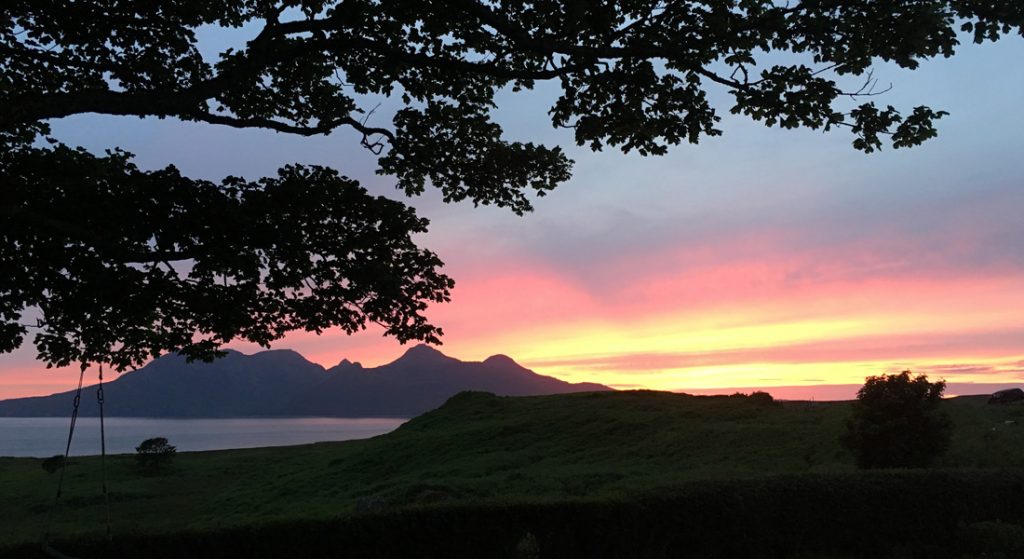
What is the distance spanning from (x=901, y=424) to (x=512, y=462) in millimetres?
21970

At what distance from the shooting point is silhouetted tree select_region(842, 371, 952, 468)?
2473 centimetres

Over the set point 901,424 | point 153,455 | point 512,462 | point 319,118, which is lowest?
point 153,455

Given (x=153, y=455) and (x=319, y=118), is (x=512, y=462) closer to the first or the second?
(x=319, y=118)

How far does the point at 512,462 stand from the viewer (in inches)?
1566

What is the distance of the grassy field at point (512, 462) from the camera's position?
28.4m

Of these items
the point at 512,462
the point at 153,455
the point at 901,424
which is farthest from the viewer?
the point at 153,455

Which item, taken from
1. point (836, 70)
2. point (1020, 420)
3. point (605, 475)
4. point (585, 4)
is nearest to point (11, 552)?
point (585, 4)

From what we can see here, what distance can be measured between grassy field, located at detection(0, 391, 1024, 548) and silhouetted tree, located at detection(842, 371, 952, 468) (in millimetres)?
1363

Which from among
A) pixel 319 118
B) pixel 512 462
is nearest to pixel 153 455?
pixel 512 462

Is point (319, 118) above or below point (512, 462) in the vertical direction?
above

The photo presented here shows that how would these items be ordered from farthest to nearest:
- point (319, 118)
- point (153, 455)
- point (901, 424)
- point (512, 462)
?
point (153, 455), point (512, 462), point (901, 424), point (319, 118)

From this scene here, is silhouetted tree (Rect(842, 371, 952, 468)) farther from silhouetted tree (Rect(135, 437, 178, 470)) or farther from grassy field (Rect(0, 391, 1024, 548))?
silhouetted tree (Rect(135, 437, 178, 470))

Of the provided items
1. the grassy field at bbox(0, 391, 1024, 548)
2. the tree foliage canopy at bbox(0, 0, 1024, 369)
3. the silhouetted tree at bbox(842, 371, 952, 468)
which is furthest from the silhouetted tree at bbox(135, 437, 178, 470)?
the silhouetted tree at bbox(842, 371, 952, 468)

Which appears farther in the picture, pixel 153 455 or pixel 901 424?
pixel 153 455
